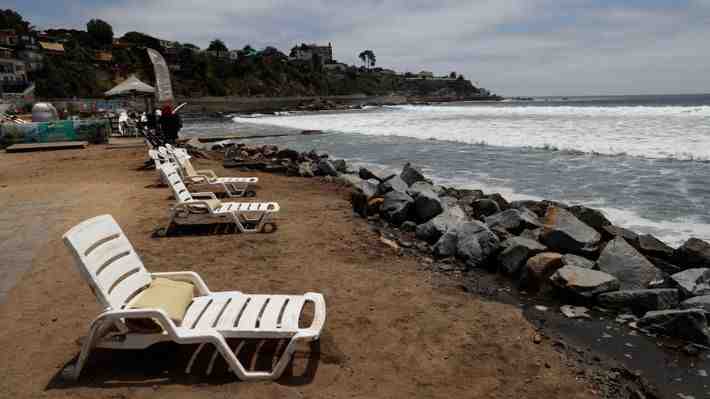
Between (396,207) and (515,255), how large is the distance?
2.46 meters

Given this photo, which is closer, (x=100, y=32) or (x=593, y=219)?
(x=593, y=219)

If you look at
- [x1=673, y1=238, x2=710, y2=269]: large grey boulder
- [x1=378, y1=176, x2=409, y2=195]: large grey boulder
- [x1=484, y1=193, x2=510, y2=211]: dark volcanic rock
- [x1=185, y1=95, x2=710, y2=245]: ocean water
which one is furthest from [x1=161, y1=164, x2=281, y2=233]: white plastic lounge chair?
[x1=185, y1=95, x2=710, y2=245]: ocean water

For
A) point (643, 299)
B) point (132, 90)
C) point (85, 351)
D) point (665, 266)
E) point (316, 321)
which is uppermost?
point (132, 90)

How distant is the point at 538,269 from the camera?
518cm

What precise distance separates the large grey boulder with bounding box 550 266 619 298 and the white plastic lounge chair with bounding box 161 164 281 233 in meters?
3.77

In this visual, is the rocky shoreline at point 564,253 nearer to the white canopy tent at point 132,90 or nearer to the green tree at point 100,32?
the white canopy tent at point 132,90

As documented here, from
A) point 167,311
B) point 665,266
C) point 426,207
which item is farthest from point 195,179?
point 665,266

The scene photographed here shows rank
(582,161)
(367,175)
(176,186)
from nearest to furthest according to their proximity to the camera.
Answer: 1. (176,186)
2. (367,175)
3. (582,161)

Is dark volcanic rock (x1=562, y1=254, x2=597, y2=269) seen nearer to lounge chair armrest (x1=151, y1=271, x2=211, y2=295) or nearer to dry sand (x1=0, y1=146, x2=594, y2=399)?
dry sand (x1=0, y1=146, x2=594, y2=399)

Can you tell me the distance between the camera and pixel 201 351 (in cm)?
353

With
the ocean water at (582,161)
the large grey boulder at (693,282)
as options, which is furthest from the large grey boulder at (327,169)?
the large grey boulder at (693,282)

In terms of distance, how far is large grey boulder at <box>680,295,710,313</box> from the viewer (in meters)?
4.38

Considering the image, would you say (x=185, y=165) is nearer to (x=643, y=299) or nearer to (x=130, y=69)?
(x=643, y=299)

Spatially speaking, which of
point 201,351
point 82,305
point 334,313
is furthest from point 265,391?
point 82,305
